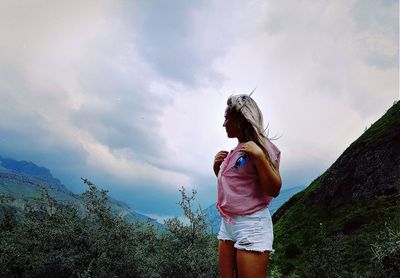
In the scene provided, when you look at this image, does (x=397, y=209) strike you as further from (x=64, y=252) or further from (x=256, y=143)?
(x=256, y=143)

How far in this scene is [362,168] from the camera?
174 feet

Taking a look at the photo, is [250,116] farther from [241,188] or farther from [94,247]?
[94,247]

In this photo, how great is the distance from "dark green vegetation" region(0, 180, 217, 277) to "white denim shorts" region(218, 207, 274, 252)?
44.7 ft

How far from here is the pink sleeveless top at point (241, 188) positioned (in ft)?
11.4

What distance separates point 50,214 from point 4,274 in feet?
11.9

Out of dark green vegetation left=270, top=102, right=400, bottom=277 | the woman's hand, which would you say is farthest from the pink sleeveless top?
dark green vegetation left=270, top=102, right=400, bottom=277

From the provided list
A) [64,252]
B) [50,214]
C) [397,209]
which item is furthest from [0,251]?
[397,209]

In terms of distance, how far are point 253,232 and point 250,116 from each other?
3.64ft

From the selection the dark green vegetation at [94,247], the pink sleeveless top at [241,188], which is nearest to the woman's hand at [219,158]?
the pink sleeveless top at [241,188]

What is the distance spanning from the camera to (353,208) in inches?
1896

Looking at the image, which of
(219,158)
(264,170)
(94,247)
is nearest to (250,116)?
(264,170)

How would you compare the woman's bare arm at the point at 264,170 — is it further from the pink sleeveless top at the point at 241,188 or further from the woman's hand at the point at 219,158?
the woman's hand at the point at 219,158

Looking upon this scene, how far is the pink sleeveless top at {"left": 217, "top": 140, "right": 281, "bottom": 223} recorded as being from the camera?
3.47 m

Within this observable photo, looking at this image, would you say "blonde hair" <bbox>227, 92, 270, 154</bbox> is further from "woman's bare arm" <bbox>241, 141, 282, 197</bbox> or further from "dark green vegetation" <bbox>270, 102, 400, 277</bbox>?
"dark green vegetation" <bbox>270, 102, 400, 277</bbox>
